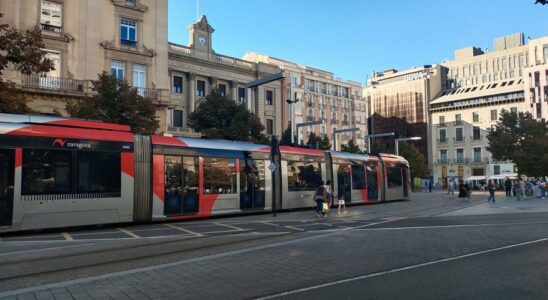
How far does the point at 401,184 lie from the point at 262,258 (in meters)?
24.9

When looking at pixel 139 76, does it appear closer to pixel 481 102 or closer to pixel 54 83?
pixel 54 83

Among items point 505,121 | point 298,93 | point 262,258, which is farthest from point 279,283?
point 298,93

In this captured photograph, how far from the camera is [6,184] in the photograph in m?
13.5

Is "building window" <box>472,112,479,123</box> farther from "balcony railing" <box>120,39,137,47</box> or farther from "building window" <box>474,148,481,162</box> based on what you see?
"balcony railing" <box>120,39,137,47</box>

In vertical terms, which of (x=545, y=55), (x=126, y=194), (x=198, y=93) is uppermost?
(x=545, y=55)

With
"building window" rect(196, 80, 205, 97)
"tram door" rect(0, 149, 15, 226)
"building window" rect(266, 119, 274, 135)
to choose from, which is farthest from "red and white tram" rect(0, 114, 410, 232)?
"building window" rect(266, 119, 274, 135)

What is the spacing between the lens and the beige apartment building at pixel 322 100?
88.8 m

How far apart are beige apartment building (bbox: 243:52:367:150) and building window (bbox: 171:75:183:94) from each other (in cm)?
2844

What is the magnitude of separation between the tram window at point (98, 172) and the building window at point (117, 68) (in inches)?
874

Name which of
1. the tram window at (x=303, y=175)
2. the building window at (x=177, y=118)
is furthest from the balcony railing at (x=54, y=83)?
the building window at (x=177, y=118)

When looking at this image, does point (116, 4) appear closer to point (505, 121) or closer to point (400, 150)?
point (505, 121)

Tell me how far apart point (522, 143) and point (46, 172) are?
155 ft

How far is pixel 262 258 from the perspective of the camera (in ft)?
32.9

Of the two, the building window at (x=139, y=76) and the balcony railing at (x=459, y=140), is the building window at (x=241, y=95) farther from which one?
the balcony railing at (x=459, y=140)
